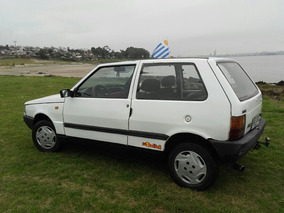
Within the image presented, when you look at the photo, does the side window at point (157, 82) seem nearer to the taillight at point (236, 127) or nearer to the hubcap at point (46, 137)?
the taillight at point (236, 127)

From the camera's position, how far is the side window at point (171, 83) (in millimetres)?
3117

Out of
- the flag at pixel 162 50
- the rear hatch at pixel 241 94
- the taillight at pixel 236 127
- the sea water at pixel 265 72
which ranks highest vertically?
the flag at pixel 162 50

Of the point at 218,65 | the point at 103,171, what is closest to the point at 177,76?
the point at 218,65

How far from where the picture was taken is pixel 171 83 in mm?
3316

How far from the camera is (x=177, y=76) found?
330 cm

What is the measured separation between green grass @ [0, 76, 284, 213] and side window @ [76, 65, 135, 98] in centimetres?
84

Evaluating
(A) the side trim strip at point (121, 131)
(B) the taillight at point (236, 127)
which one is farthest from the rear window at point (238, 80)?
(A) the side trim strip at point (121, 131)

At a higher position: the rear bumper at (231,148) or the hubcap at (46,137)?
the rear bumper at (231,148)

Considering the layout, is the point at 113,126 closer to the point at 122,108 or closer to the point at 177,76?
the point at 122,108

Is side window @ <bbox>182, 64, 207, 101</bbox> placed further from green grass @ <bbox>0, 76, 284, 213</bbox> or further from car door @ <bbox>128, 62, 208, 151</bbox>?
green grass @ <bbox>0, 76, 284, 213</bbox>

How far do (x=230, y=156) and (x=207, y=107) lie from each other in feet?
2.08

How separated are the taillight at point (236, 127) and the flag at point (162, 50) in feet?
26.3

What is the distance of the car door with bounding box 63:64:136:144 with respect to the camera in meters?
3.52

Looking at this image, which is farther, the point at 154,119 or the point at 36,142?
the point at 36,142
